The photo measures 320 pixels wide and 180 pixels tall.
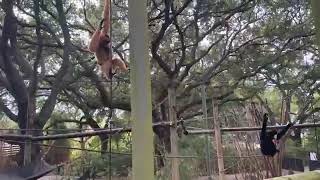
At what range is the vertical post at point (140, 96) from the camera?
918mm

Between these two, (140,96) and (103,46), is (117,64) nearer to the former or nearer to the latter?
(103,46)

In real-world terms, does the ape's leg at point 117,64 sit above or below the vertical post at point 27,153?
above

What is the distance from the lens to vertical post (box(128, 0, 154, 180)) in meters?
0.92

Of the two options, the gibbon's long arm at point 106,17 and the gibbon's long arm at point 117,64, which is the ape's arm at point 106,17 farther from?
the gibbon's long arm at point 117,64

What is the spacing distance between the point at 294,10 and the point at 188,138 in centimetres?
219

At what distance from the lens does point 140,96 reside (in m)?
0.97

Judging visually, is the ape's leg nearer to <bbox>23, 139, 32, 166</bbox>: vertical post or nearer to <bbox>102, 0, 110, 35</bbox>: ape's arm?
<bbox>102, 0, 110, 35</bbox>: ape's arm

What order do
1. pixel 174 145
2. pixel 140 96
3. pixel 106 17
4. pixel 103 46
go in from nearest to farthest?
pixel 140 96 < pixel 106 17 < pixel 103 46 < pixel 174 145

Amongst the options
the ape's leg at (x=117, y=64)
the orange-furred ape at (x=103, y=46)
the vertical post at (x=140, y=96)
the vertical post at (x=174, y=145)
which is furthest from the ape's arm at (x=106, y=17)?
the vertical post at (x=140, y=96)

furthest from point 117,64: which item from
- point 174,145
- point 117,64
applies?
point 174,145

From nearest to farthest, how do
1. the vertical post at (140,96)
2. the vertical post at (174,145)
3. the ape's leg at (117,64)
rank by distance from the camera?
the vertical post at (140,96), the ape's leg at (117,64), the vertical post at (174,145)

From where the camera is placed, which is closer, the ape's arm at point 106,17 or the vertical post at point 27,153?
the ape's arm at point 106,17

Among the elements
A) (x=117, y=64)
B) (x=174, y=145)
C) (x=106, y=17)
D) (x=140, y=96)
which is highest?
(x=106, y=17)

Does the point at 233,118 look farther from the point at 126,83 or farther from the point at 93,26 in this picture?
the point at 93,26
